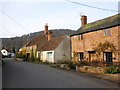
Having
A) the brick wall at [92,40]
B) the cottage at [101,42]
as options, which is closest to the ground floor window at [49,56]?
the brick wall at [92,40]

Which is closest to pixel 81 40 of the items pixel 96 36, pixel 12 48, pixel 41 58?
pixel 96 36

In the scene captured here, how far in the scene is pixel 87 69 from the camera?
17594 millimetres

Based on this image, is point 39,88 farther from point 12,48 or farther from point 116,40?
point 12,48

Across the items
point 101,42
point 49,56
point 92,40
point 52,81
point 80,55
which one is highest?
point 92,40

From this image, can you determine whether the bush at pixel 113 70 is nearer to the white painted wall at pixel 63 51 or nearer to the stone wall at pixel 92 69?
the stone wall at pixel 92 69

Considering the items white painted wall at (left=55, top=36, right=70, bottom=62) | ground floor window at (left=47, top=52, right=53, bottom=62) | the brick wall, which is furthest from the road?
ground floor window at (left=47, top=52, right=53, bottom=62)

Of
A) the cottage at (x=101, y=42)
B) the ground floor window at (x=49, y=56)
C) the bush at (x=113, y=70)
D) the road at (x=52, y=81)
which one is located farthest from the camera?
the ground floor window at (x=49, y=56)

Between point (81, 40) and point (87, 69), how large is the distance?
991 cm

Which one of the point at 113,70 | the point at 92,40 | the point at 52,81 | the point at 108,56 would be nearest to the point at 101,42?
the point at 92,40

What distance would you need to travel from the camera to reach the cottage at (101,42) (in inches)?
796

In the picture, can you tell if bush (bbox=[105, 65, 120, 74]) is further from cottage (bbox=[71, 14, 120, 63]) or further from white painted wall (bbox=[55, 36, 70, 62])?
white painted wall (bbox=[55, 36, 70, 62])

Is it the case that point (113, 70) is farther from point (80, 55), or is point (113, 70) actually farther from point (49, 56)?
point (49, 56)

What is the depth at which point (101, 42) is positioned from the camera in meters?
22.4

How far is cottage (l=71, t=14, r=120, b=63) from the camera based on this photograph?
20219mm
